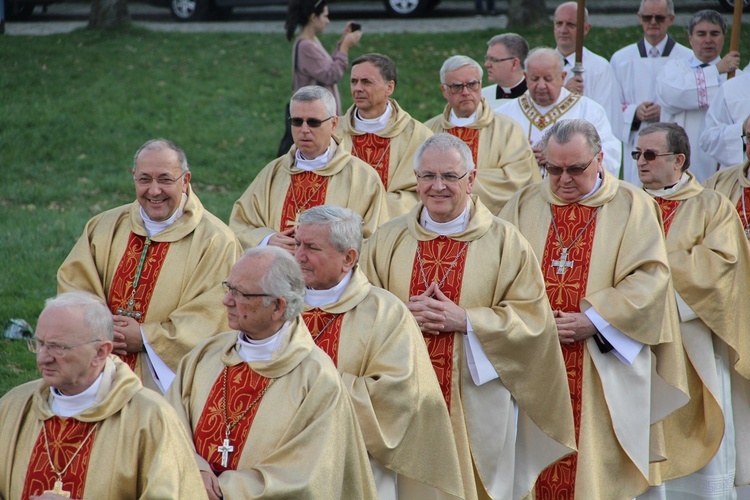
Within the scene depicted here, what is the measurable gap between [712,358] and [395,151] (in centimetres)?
239

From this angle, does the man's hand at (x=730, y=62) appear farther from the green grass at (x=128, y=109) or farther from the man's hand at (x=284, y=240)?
the green grass at (x=128, y=109)

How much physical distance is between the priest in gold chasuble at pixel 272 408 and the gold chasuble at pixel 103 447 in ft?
1.16

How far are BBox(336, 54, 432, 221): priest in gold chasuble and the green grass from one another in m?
3.03

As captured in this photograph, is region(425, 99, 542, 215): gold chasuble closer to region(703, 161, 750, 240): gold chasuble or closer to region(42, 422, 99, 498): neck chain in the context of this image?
region(703, 161, 750, 240): gold chasuble

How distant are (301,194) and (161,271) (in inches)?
57.8

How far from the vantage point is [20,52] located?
16.7 m

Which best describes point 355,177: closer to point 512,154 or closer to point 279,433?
point 512,154

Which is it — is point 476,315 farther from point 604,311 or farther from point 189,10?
point 189,10

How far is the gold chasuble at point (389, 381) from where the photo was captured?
212 inches

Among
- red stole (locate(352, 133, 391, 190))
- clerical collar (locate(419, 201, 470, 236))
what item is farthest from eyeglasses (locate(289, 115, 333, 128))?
clerical collar (locate(419, 201, 470, 236))

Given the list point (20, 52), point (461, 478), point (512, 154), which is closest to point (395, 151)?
point (512, 154)

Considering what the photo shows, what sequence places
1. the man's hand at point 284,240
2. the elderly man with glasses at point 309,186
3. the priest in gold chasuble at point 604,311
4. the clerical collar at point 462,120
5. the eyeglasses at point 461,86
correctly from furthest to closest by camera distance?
1. the clerical collar at point 462,120
2. the eyeglasses at point 461,86
3. the elderly man with glasses at point 309,186
4. the man's hand at point 284,240
5. the priest in gold chasuble at point 604,311

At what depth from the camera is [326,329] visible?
220 inches

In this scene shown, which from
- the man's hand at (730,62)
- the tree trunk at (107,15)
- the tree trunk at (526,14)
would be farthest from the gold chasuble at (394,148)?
the tree trunk at (107,15)
